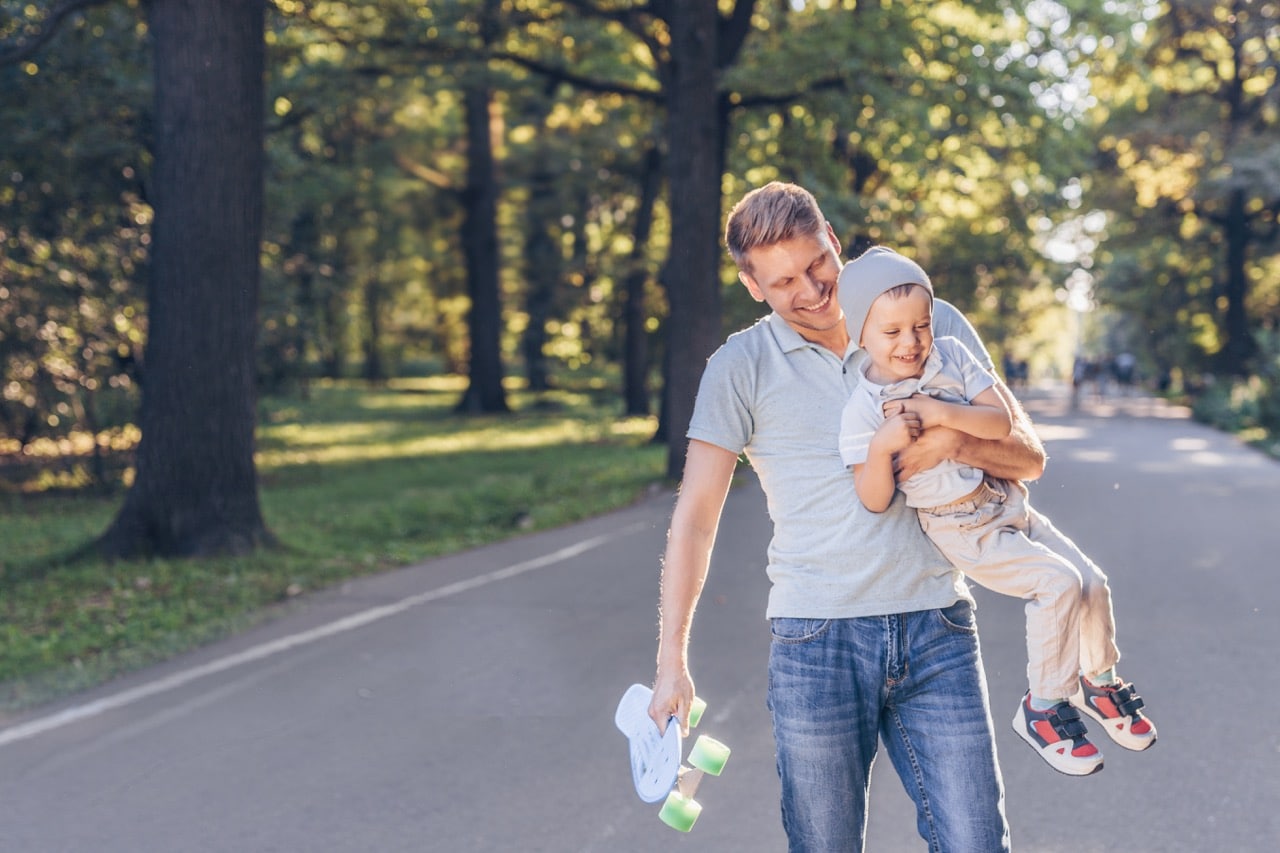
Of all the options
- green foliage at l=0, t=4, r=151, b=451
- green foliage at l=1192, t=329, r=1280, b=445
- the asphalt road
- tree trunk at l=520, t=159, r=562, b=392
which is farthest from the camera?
tree trunk at l=520, t=159, r=562, b=392

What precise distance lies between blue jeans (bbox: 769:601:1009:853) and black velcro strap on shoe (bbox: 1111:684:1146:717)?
12.1 inches

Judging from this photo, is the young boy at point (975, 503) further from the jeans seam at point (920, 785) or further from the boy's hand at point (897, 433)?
the jeans seam at point (920, 785)

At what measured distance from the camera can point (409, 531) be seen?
13797mm

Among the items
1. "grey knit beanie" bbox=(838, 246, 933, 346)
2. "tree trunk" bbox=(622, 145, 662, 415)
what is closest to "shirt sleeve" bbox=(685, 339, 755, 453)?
"grey knit beanie" bbox=(838, 246, 933, 346)


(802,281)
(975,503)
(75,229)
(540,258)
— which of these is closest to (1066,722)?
(975,503)

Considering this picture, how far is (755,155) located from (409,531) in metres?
12.0

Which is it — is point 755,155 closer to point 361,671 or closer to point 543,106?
point 543,106

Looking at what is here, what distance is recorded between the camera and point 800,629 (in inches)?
116

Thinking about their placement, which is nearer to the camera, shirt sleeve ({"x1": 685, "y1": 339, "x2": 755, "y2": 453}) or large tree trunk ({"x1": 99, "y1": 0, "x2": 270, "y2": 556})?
shirt sleeve ({"x1": 685, "y1": 339, "x2": 755, "y2": 453})

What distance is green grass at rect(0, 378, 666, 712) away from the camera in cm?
→ 853

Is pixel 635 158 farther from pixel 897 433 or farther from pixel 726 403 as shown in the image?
pixel 897 433

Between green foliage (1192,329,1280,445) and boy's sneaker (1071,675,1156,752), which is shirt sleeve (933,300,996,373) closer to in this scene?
boy's sneaker (1071,675,1156,752)

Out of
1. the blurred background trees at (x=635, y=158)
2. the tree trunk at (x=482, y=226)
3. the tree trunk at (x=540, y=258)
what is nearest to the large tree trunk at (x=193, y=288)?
the blurred background trees at (x=635, y=158)

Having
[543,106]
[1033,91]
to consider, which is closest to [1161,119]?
[543,106]
